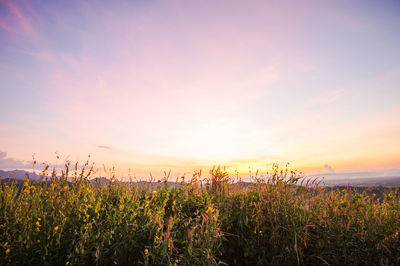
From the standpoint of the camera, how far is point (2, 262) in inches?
122

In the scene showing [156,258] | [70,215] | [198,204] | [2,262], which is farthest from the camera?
[198,204]

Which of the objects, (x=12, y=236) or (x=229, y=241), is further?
(x=229, y=241)

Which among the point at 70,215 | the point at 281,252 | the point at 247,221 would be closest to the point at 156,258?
the point at 70,215

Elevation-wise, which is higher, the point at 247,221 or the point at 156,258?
the point at 247,221

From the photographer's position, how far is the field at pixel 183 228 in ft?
11.1

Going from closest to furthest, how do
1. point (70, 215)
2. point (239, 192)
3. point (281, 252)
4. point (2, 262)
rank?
1. point (2, 262)
2. point (70, 215)
3. point (281, 252)
4. point (239, 192)

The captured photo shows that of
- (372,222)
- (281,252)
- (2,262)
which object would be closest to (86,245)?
(2,262)

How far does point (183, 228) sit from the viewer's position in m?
4.54

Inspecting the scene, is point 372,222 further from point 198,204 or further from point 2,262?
point 2,262

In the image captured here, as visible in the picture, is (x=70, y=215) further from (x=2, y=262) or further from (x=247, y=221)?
(x=247, y=221)

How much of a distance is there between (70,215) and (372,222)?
222 inches

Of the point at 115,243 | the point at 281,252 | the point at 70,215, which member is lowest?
the point at 281,252

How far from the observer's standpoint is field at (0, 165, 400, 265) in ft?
11.1

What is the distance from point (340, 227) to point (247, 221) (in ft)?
5.58
